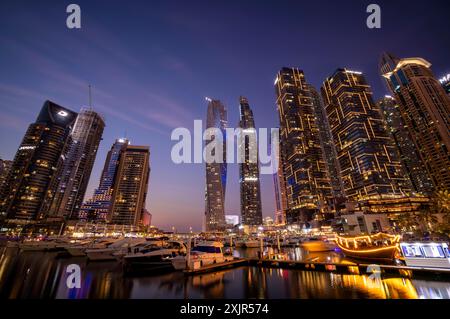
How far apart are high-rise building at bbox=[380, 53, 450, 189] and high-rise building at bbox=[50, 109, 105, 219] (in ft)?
804

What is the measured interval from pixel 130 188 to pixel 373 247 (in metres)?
161

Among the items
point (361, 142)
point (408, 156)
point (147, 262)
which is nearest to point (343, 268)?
point (147, 262)

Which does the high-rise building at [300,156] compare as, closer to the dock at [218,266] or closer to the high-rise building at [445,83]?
the high-rise building at [445,83]

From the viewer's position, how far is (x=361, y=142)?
135 m

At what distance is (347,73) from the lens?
165 meters

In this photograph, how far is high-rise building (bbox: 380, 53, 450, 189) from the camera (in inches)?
4697

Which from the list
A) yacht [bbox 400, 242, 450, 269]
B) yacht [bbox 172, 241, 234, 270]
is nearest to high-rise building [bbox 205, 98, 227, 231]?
yacht [bbox 172, 241, 234, 270]

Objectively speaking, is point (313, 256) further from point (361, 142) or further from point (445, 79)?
point (445, 79)

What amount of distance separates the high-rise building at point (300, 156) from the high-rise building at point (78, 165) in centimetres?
17627

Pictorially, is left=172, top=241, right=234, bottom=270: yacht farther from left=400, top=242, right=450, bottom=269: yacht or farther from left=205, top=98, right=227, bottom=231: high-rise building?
left=205, top=98, right=227, bottom=231: high-rise building
